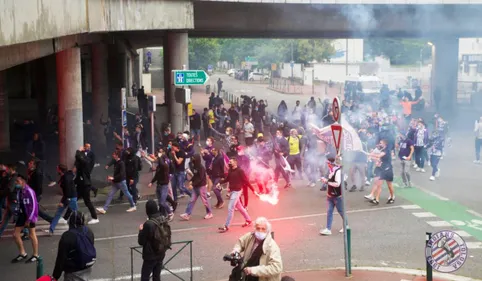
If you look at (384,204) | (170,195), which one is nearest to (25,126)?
(170,195)

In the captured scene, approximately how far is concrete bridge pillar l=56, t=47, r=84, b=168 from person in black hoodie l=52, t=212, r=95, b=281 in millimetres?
10284

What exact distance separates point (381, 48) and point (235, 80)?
93.5ft

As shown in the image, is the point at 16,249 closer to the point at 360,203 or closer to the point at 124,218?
the point at 124,218

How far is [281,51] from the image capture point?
6097 cm

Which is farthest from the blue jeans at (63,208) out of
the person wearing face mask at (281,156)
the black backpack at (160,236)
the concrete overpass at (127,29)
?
the person wearing face mask at (281,156)

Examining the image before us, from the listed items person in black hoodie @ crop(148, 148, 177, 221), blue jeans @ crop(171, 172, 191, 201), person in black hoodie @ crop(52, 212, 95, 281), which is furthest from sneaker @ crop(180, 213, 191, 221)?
person in black hoodie @ crop(52, 212, 95, 281)

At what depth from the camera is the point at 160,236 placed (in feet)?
27.7

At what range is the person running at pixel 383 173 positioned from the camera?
14.9m

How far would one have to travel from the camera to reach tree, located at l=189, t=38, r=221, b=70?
Result: 6131cm

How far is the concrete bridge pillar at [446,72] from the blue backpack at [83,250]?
106ft

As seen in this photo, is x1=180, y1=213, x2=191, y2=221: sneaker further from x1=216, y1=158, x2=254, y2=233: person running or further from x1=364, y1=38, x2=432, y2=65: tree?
x1=364, y1=38, x2=432, y2=65: tree

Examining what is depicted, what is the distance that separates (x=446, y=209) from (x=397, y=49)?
129 feet

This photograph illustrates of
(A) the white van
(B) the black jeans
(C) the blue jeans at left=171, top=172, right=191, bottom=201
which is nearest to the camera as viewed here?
(B) the black jeans

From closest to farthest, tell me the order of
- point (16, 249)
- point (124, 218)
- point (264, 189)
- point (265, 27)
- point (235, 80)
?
point (16, 249) → point (124, 218) → point (264, 189) → point (265, 27) → point (235, 80)
